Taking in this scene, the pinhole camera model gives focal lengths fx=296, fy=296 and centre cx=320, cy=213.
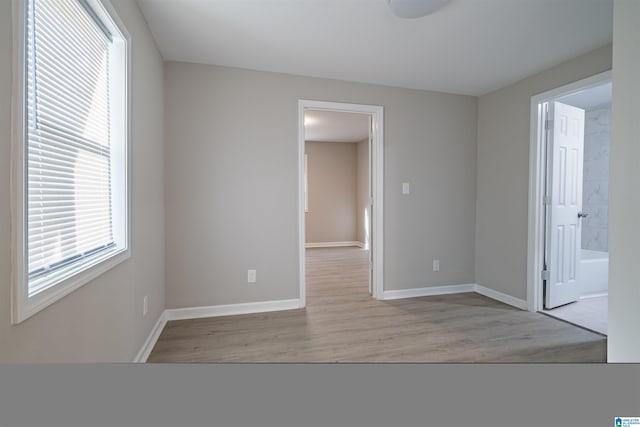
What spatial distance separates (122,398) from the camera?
0.40 meters

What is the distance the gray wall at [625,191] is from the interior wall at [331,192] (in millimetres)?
5860

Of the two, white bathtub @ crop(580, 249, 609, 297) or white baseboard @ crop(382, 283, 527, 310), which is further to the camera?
white bathtub @ crop(580, 249, 609, 297)

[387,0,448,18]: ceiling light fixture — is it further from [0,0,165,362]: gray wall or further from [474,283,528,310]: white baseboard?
[474,283,528,310]: white baseboard

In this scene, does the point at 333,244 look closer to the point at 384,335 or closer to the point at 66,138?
the point at 384,335

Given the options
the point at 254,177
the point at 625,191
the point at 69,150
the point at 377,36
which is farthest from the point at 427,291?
the point at 69,150

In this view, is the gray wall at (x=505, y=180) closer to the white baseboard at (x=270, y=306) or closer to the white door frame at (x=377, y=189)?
the white baseboard at (x=270, y=306)

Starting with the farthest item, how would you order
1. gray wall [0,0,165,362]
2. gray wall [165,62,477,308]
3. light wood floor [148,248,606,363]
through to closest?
gray wall [165,62,477,308] < light wood floor [148,248,606,363] < gray wall [0,0,165,362]

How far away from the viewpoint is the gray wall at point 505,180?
9.59 feet

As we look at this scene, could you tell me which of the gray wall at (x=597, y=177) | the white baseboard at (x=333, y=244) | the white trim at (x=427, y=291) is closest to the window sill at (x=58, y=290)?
the white trim at (x=427, y=291)

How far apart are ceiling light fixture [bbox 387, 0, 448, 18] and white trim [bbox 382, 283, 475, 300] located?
8.32 ft

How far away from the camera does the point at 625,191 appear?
1151 mm

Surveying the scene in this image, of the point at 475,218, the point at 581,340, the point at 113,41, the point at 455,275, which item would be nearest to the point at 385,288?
the point at 455,275

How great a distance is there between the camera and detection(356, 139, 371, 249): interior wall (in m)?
6.73

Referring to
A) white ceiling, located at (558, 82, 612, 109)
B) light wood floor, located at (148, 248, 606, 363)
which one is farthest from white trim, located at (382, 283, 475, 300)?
white ceiling, located at (558, 82, 612, 109)
